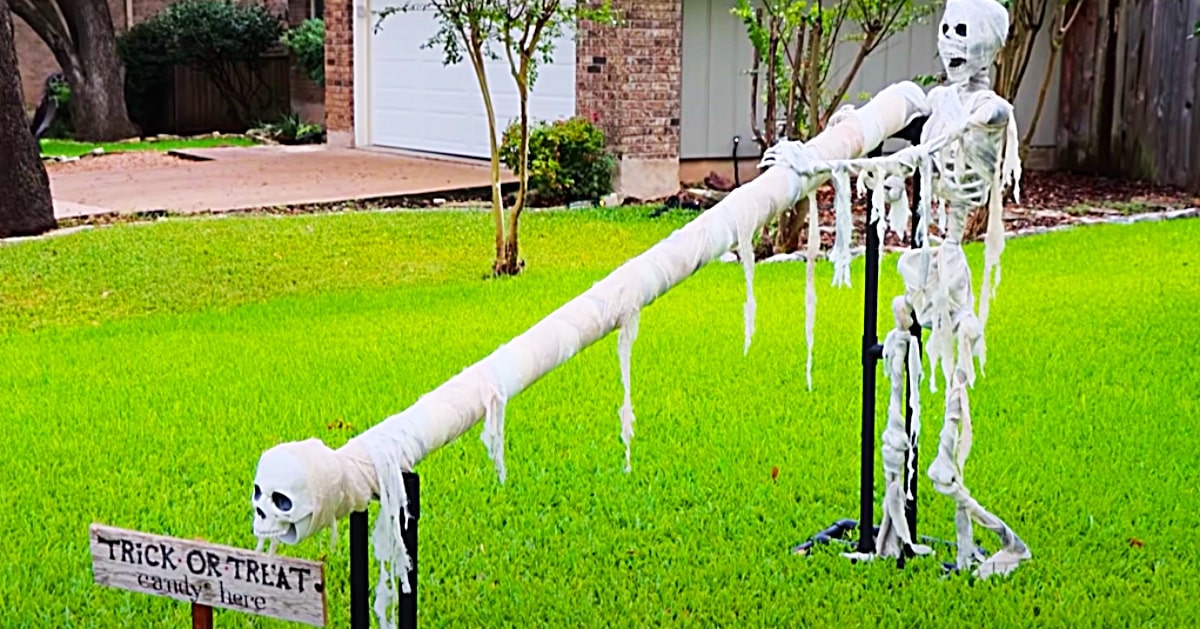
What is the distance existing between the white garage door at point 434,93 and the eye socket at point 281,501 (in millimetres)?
Answer: 11932

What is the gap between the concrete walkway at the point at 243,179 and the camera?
40.4 feet

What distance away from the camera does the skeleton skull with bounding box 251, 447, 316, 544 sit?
2.17 metres

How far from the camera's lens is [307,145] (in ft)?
A: 58.4

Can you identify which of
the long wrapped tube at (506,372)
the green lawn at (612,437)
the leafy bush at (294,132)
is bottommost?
the green lawn at (612,437)

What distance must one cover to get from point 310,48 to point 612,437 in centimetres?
1496

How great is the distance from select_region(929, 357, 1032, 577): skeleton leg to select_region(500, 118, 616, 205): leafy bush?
28.8 ft

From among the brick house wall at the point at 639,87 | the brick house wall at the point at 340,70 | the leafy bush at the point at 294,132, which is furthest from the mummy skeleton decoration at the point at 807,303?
the leafy bush at the point at 294,132

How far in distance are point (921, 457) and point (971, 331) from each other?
1651 mm

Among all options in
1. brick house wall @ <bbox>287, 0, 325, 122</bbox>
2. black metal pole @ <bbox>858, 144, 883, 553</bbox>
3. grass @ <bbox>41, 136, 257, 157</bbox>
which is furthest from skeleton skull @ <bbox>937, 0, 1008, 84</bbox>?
brick house wall @ <bbox>287, 0, 325, 122</bbox>

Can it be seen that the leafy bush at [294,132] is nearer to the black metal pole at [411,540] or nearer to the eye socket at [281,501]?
the black metal pole at [411,540]

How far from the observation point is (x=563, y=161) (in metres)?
12.9

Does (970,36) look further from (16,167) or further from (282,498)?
(16,167)

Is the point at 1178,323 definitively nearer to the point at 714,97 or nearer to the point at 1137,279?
the point at 1137,279

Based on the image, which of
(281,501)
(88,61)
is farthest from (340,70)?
(281,501)
